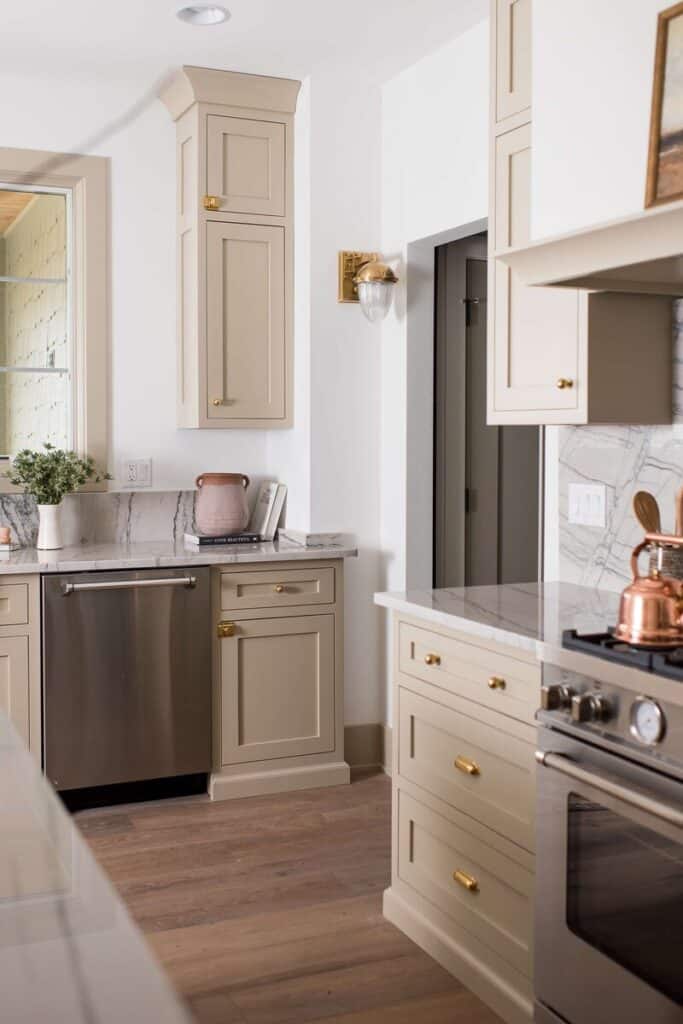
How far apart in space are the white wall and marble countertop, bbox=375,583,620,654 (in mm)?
893

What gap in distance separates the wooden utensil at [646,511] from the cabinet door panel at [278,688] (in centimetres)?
186

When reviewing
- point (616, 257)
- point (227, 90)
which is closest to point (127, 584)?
point (227, 90)

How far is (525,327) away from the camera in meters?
2.89

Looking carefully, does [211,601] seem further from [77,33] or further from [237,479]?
[77,33]

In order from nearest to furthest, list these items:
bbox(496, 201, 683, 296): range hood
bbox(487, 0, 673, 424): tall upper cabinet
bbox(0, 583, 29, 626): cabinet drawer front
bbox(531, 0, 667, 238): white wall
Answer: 1. bbox(496, 201, 683, 296): range hood
2. bbox(531, 0, 667, 238): white wall
3. bbox(487, 0, 673, 424): tall upper cabinet
4. bbox(0, 583, 29, 626): cabinet drawer front

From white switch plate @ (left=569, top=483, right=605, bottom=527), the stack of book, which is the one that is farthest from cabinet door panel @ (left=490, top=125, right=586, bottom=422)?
the stack of book

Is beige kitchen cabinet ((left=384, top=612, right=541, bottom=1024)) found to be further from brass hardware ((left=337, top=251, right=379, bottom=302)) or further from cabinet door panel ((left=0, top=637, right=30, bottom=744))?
brass hardware ((left=337, top=251, right=379, bottom=302))

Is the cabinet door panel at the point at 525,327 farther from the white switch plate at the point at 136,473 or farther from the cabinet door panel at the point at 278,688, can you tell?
the white switch plate at the point at 136,473

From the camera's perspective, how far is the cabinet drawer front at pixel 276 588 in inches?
160

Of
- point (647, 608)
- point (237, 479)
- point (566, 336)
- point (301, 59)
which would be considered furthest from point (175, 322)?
point (647, 608)

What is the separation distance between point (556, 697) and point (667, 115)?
46.2 inches

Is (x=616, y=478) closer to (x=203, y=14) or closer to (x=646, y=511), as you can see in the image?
Answer: (x=646, y=511)

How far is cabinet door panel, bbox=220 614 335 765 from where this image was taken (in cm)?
408

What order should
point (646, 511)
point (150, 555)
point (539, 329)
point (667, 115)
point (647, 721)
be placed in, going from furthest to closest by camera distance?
point (150, 555) < point (539, 329) < point (646, 511) < point (667, 115) < point (647, 721)
